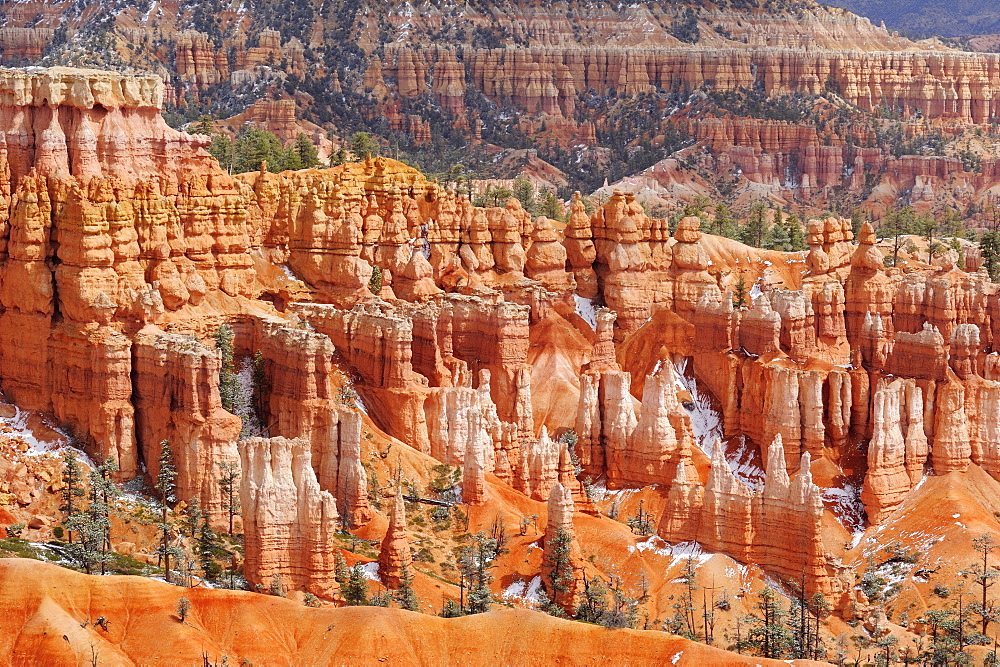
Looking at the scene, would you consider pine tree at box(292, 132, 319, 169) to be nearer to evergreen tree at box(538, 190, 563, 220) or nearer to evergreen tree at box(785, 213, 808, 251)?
evergreen tree at box(538, 190, 563, 220)

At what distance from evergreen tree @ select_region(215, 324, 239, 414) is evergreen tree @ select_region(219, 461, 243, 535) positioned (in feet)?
23.4

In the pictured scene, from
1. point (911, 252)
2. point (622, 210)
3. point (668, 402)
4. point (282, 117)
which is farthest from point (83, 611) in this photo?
point (282, 117)

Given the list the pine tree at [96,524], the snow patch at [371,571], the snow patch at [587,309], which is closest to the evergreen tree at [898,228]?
the snow patch at [587,309]

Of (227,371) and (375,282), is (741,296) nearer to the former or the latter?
(375,282)

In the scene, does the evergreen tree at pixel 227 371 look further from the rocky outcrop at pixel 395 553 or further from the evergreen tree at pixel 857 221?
the evergreen tree at pixel 857 221

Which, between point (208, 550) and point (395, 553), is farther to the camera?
point (395, 553)

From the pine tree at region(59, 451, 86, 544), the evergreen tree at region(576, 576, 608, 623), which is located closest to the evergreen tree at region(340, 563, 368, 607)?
the evergreen tree at region(576, 576, 608, 623)

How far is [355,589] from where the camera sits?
75.4 metres

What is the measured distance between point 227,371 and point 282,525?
46.9 feet

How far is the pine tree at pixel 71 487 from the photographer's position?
250 feet

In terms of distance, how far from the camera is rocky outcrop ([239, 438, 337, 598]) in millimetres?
73938

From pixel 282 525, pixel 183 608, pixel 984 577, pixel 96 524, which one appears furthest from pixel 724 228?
pixel 183 608

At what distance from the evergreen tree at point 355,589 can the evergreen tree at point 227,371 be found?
12.5m

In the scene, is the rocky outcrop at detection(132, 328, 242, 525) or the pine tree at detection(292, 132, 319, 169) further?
the pine tree at detection(292, 132, 319, 169)
